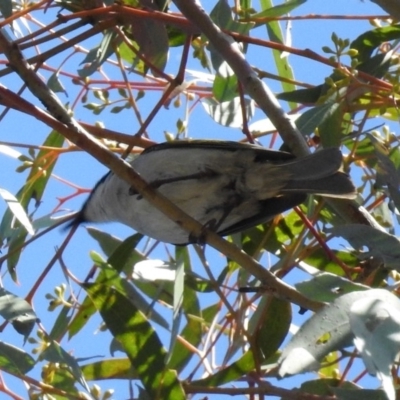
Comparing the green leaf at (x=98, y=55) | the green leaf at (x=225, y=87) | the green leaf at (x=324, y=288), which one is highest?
the green leaf at (x=98, y=55)

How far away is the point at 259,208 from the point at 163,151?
343 mm

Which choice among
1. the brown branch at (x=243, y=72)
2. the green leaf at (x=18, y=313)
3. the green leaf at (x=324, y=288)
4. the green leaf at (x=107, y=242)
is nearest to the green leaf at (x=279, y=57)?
the brown branch at (x=243, y=72)

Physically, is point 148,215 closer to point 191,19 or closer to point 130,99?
point 130,99

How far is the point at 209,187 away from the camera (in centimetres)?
289

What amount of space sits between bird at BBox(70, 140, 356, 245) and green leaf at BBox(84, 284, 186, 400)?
0.35 meters

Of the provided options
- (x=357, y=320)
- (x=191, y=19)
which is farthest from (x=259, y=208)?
(x=357, y=320)

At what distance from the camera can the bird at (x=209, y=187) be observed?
265 centimetres

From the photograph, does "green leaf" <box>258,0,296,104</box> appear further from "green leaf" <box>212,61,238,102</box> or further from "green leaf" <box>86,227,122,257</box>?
"green leaf" <box>86,227,122,257</box>

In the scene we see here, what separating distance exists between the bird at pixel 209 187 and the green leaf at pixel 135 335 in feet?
1.15

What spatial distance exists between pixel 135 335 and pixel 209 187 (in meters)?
0.74

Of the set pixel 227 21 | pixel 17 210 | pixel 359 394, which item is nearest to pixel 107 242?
pixel 17 210

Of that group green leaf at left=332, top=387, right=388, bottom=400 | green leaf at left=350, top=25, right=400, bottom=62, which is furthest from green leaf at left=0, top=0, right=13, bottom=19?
green leaf at left=332, top=387, right=388, bottom=400

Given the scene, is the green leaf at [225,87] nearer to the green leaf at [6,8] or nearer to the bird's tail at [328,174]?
the bird's tail at [328,174]

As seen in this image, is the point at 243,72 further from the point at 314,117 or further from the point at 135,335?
the point at 135,335
